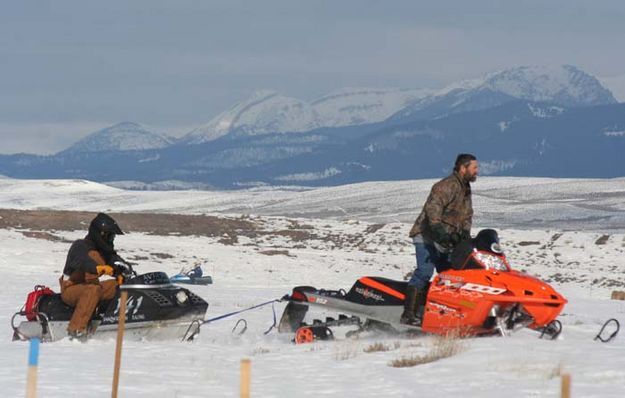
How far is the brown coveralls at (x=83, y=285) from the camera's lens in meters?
13.6

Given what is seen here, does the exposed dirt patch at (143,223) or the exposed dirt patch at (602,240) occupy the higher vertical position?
the exposed dirt patch at (602,240)

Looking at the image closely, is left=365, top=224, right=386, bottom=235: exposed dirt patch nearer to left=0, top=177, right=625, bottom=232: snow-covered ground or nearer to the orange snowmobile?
left=0, top=177, right=625, bottom=232: snow-covered ground

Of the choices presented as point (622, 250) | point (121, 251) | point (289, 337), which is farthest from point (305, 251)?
point (289, 337)

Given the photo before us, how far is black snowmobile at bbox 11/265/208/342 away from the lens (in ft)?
44.8

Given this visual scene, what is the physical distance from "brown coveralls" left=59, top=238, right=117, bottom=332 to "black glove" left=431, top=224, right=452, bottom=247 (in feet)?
12.4

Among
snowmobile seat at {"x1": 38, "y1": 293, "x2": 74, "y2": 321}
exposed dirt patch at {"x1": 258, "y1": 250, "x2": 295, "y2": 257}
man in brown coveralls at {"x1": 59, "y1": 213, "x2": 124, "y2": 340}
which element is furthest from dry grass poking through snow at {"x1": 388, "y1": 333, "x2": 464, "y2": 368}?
exposed dirt patch at {"x1": 258, "y1": 250, "x2": 295, "y2": 257}

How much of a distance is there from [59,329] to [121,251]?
26.0 m

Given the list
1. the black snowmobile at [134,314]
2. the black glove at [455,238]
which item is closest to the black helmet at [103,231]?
the black snowmobile at [134,314]

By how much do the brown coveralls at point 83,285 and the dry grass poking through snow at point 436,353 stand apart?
406 cm

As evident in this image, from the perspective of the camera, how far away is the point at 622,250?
5059cm

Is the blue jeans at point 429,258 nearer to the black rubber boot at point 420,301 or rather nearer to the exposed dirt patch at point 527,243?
the black rubber boot at point 420,301

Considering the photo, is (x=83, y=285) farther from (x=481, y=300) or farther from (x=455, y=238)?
(x=481, y=300)

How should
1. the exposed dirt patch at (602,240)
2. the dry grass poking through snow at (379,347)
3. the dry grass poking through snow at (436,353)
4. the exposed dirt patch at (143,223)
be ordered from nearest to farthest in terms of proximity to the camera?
the dry grass poking through snow at (436,353) → the dry grass poking through snow at (379,347) → the exposed dirt patch at (602,240) → the exposed dirt patch at (143,223)

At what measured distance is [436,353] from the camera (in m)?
11.3
